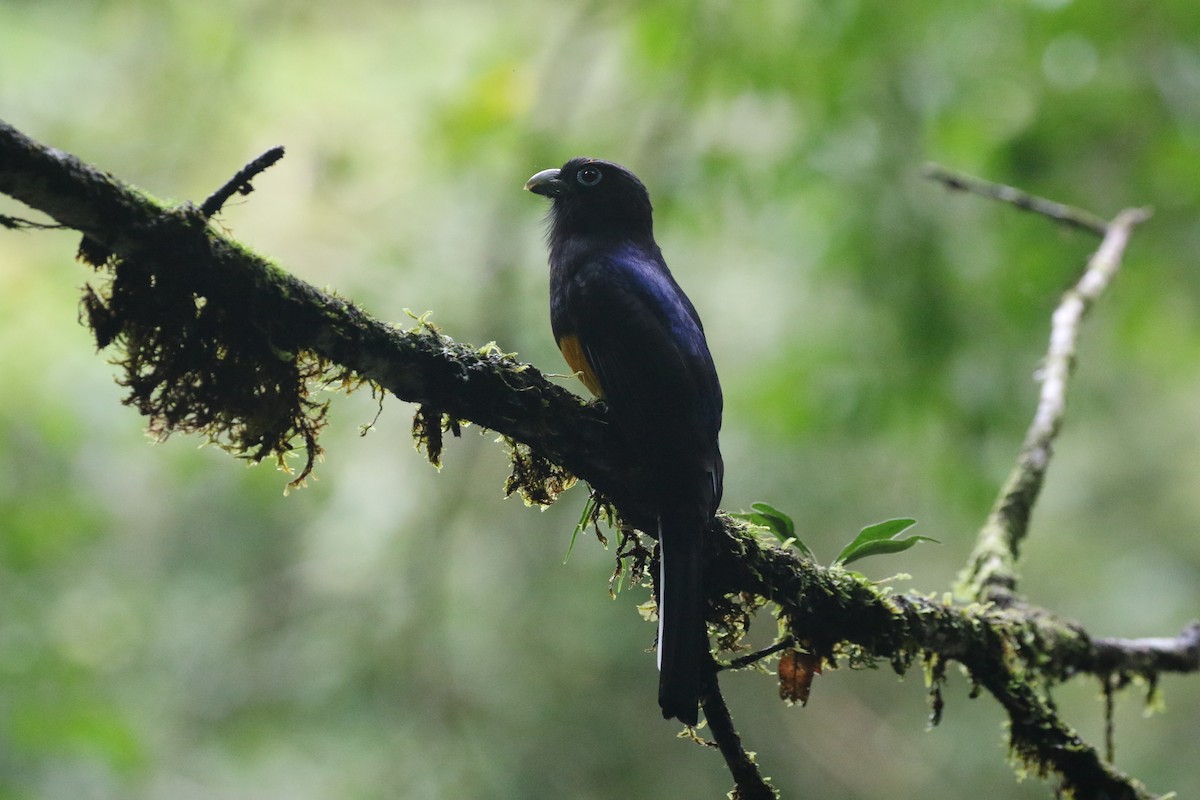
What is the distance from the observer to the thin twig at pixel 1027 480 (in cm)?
315

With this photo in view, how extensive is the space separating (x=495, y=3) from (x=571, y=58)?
1.47 m

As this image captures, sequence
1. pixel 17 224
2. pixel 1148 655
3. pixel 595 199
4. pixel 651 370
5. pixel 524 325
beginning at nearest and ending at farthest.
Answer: pixel 17 224 < pixel 651 370 < pixel 1148 655 < pixel 595 199 < pixel 524 325

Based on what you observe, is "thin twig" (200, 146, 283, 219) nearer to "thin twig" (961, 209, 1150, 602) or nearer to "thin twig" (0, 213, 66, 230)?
"thin twig" (0, 213, 66, 230)

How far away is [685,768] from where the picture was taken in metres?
7.10

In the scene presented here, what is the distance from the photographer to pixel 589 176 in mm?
3451

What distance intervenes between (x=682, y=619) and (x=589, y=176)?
189 centimetres

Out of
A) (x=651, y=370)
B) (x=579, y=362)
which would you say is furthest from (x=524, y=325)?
(x=651, y=370)

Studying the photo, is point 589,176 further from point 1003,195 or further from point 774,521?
point 1003,195

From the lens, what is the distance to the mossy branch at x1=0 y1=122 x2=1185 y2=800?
1645mm

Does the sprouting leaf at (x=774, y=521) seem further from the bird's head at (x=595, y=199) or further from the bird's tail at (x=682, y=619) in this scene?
the bird's head at (x=595, y=199)

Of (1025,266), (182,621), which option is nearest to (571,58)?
(1025,266)

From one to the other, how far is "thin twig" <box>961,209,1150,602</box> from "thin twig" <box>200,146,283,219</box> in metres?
2.47

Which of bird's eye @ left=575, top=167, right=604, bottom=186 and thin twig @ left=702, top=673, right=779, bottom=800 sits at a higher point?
bird's eye @ left=575, top=167, right=604, bottom=186

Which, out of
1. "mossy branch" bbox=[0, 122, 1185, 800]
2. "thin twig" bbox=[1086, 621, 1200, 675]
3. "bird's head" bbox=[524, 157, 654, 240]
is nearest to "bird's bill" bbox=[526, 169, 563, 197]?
"bird's head" bbox=[524, 157, 654, 240]
